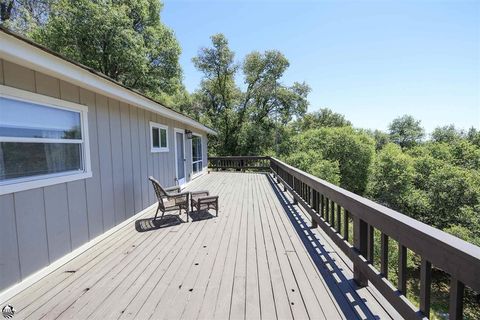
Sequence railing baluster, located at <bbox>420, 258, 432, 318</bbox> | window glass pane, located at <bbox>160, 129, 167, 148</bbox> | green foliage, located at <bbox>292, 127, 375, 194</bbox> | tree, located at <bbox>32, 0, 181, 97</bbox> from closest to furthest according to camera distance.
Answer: railing baluster, located at <bbox>420, 258, 432, 318</bbox> < window glass pane, located at <bbox>160, 129, 167, 148</bbox> < tree, located at <bbox>32, 0, 181, 97</bbox> < green foliage, located at <bbox>292, 127, 375, 194</bbox>

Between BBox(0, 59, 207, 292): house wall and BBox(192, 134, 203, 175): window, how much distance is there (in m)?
4.33

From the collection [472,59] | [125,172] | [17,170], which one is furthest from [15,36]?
[472,59]

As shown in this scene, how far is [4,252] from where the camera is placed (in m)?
2.08

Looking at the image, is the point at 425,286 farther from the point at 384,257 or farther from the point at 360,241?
the point at 360,241

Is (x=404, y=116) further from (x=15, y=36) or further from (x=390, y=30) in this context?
(x=15, y=36)

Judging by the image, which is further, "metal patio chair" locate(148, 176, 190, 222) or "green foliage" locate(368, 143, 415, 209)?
"green foliage" locate(368, 143, 415, 209)

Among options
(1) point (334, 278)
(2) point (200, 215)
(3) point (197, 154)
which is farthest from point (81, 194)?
(3) point (197, 154)

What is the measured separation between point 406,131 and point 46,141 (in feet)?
179

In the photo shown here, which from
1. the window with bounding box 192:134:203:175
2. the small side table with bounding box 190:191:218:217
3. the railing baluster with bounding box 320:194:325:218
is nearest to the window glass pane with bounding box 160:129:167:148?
the small side table with bounding box 190:191:218:217

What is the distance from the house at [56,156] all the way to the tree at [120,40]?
977 cm

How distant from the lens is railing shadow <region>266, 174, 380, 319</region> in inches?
74.7

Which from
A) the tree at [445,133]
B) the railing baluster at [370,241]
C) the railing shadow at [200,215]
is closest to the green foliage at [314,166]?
the railing shadow at [200,215]

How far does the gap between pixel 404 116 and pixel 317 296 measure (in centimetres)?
5554

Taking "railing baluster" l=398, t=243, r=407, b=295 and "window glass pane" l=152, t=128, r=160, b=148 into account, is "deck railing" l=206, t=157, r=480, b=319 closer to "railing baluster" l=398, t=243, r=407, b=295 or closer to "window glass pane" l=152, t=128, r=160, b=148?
"railing baluster" l=398, t=243, r=407, b=295
